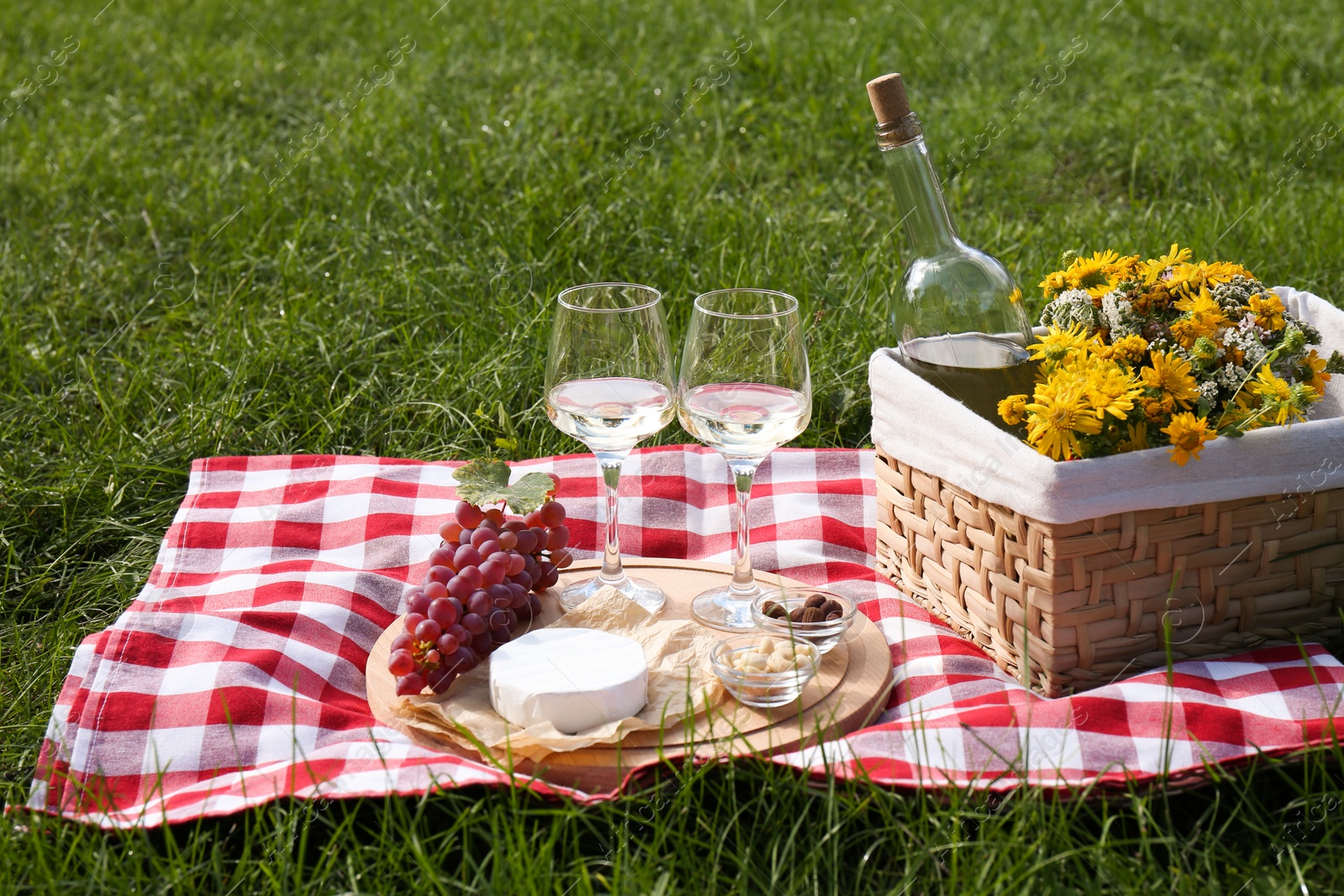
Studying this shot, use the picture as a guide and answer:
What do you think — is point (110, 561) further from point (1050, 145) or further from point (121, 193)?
point (1050, 145)

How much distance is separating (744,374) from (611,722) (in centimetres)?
52

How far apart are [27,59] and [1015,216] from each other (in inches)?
176

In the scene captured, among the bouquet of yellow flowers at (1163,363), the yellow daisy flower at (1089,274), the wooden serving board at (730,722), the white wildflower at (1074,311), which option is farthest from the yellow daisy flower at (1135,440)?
the wooden serving board at (730,722)

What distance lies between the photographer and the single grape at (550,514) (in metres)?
2.06

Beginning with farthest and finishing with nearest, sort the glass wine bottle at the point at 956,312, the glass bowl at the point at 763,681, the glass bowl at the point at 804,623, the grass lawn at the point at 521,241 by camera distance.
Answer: the glass wine bottle at the point at 956,312 < the glass bowl at the point at 804,623 < the glass bowl at the point at 763,681 < the grass lawn at the point at 521,241

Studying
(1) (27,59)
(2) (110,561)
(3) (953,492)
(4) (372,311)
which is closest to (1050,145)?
(4) (372,311)

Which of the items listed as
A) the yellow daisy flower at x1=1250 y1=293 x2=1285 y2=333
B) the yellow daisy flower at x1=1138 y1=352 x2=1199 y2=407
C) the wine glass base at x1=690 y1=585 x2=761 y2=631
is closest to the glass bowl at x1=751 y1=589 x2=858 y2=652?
the wine glass base at x1=690 y1=585 x2=761 y2=631

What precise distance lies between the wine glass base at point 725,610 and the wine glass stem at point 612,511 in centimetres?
14

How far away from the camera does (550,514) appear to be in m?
2.06

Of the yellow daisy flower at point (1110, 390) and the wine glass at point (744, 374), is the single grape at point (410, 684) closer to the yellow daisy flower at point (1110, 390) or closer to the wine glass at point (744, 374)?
the wine glass at point (744, 374)

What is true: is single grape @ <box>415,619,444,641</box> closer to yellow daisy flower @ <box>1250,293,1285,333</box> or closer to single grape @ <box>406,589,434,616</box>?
single grape @ <box>406,589,434,616</box>

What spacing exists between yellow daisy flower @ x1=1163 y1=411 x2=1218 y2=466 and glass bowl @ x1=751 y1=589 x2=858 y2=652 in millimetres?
509

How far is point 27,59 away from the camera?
5707 mm

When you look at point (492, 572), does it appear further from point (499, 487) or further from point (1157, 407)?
point (1157, 407)
